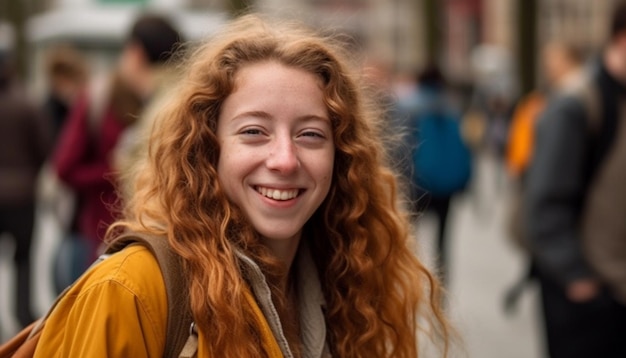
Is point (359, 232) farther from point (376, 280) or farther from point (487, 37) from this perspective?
point (487, 37)

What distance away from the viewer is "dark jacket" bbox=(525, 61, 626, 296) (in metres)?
4.14

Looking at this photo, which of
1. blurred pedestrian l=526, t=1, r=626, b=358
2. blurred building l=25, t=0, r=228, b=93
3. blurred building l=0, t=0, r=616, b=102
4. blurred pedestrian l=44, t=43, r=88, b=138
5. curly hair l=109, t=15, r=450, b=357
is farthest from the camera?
blurred building l=25, t=0, r=228, b=93

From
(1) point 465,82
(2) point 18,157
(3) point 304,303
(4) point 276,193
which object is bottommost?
(1) point 465,82

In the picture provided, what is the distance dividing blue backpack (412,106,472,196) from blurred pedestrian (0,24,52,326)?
8.85 ft

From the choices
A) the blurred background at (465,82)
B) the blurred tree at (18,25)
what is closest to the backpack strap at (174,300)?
the blurred background at (465,82)

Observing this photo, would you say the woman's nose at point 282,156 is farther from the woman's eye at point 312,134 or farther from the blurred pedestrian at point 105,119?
the blurred pedestrian at point 105,119

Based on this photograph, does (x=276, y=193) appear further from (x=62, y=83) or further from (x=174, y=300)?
(x=62, y=83)

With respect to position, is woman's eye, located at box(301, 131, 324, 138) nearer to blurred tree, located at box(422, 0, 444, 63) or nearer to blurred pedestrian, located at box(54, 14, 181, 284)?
blurred pedestrian, located at box(54, 14, 181, 284)

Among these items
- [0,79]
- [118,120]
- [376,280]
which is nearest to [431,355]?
[118,120]

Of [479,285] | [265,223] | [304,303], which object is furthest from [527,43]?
[265,223]

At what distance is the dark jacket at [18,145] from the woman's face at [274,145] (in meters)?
5.07

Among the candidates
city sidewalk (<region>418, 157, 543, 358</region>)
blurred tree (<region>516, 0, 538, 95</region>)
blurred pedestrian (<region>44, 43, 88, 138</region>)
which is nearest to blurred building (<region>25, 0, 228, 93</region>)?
blurred tree (<region>516, 0, 538, 95</region>)

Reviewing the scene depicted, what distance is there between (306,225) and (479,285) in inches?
298

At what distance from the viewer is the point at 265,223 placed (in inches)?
93.7
